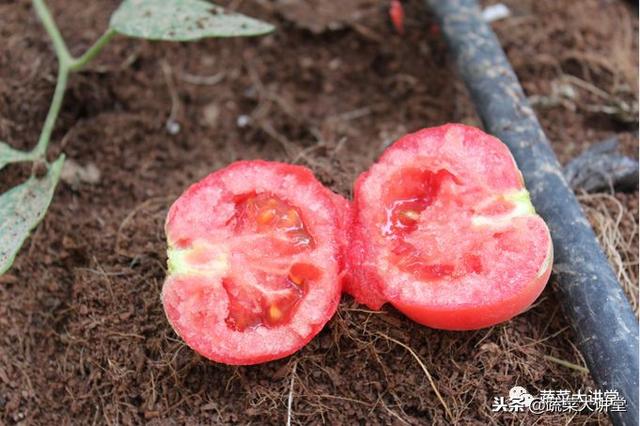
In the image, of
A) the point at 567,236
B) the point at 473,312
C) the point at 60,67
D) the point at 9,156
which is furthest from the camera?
the point at 60,67

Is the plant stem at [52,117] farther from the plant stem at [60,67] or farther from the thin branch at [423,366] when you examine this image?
the thin branch at [423,366]

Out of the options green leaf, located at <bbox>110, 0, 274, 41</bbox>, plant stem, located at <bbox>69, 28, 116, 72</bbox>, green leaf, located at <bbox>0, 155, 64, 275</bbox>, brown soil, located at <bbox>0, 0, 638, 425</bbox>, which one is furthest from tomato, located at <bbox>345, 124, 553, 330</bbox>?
plant stem, located at <bbox>69, 28, 116, 72</bbox>

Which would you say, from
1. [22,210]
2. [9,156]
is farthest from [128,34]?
[22,210]

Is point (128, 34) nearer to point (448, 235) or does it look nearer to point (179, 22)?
point (179, 22)

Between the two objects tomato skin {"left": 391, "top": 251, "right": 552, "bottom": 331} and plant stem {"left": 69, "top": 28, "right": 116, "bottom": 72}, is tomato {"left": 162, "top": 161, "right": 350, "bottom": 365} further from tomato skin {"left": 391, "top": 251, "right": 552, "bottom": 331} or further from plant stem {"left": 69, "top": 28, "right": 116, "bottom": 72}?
plant stem {"left": 69, "top": 28, "right": 116, "bottom": 72}

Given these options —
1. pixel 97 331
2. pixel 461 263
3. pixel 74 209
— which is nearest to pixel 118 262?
pixel 97 331

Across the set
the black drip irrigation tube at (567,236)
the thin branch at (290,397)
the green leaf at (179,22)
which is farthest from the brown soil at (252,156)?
the green leaf at (179,22)
